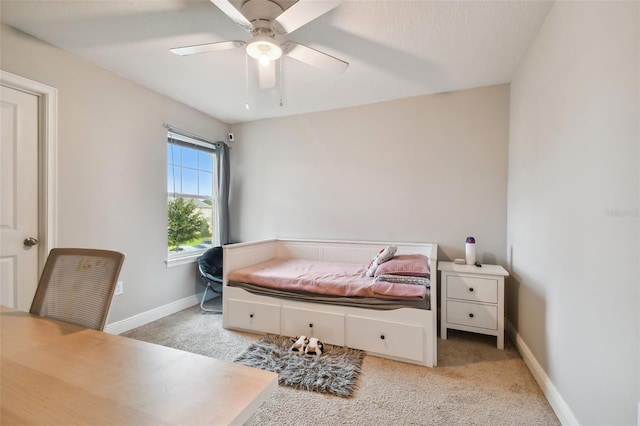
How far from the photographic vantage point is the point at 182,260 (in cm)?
309

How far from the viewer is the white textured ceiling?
5.47ft

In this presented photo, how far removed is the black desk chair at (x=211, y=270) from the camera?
2955 millimetres

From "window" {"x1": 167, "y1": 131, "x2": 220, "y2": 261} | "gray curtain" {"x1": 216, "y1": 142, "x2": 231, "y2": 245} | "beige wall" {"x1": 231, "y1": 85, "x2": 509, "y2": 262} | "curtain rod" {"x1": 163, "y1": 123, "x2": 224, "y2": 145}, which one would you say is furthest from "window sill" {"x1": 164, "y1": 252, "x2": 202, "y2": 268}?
"curtain rod" {"x1": 163, "y1": 123, "x2": 224, "y2": 145}

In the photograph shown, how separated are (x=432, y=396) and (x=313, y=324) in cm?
96

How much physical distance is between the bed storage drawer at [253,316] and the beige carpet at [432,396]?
0.66ft

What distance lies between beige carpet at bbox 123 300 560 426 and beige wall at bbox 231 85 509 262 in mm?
1087

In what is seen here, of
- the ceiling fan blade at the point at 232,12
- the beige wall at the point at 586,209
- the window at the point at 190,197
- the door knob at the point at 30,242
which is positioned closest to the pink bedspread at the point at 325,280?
the beige wall at the point at 586,209

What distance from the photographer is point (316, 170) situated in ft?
11.0

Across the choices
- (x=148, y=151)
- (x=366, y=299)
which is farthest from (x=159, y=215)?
(x=366, y=299)

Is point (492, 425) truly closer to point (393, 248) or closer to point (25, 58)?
point (393, 248)

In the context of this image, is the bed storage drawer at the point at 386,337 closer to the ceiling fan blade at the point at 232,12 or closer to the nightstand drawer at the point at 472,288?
the nightstand drawer at the point at 472,288

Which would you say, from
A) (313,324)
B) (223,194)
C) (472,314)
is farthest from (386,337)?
(223,194)

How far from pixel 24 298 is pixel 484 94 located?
4181 millimetres

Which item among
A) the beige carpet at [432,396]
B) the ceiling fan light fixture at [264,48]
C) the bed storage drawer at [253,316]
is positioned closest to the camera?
the beige carpet at [432,396]
